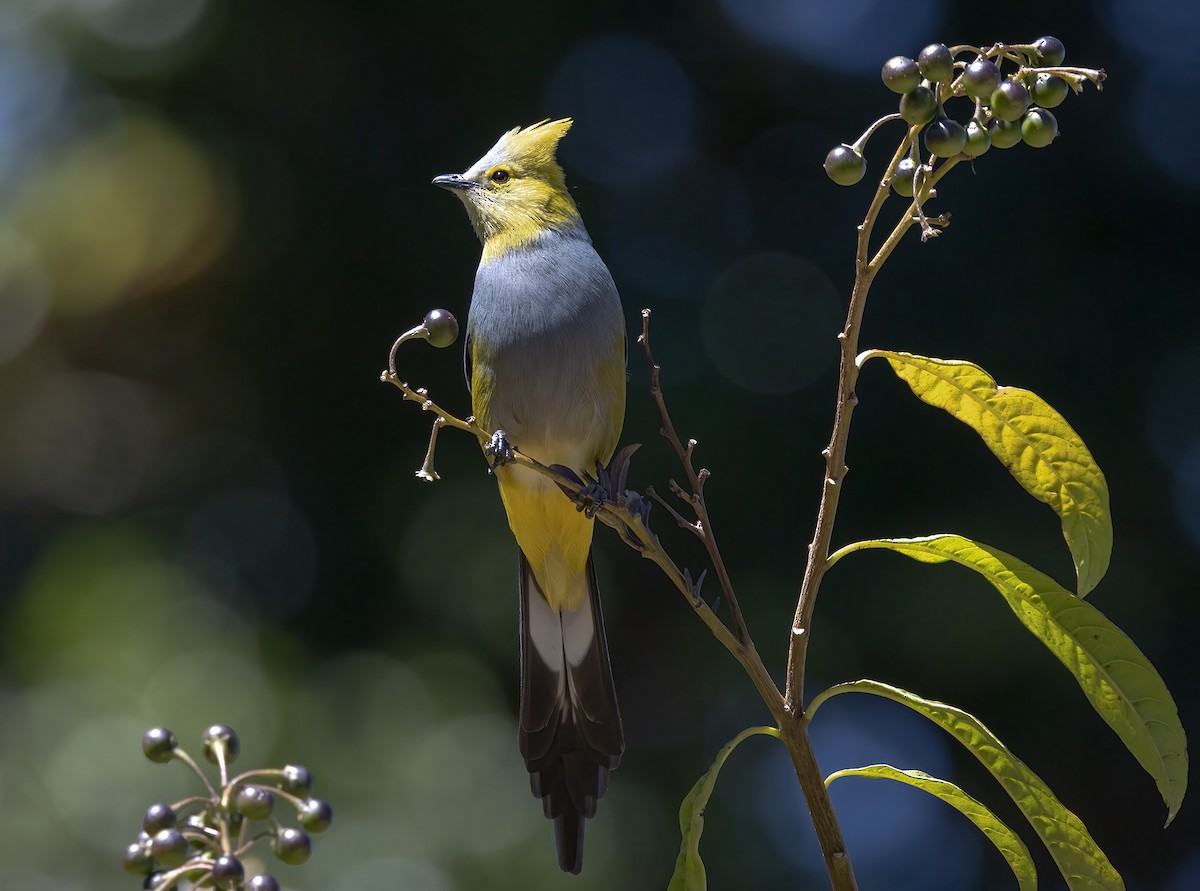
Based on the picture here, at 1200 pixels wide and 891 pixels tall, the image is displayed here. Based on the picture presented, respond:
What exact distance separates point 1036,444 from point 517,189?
7.15 ft

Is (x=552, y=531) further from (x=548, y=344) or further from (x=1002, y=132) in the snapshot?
(x=1002, y=132)

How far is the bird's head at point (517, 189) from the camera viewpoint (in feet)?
10.7

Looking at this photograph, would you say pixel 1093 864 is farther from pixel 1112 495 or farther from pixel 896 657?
pixel 1112 495

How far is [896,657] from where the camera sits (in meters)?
4.92

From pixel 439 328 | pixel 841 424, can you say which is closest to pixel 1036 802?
pixel 841 424

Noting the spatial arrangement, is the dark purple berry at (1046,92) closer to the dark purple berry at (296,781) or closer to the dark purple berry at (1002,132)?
the dark purple berry at (1002,132)

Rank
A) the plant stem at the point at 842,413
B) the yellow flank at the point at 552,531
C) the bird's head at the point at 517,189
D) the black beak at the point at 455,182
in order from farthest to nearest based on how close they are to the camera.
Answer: the black beak at the point at 455,182 → the bird's head at the point at 517,189 → the yellow flank at the point at 552,531 → the plant stem at the point at 842,413

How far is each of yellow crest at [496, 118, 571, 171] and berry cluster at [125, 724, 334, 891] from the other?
7.24 feet

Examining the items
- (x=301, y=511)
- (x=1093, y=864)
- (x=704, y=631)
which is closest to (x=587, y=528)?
(x=1093, y=864)

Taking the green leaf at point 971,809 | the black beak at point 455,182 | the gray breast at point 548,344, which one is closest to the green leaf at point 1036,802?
the green leaf at point 971,809

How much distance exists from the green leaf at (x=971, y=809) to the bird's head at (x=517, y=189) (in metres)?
2.04

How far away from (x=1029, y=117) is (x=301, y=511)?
181 inches

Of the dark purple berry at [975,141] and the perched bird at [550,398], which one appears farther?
the perched bird at [550,398]

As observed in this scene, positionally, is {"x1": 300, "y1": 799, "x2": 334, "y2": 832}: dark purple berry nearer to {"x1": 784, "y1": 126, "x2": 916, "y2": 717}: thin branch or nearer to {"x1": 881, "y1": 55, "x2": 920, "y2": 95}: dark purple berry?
{"x1": 784, "y1": 126, "x2": 916, "y2": 717}: thin branch
